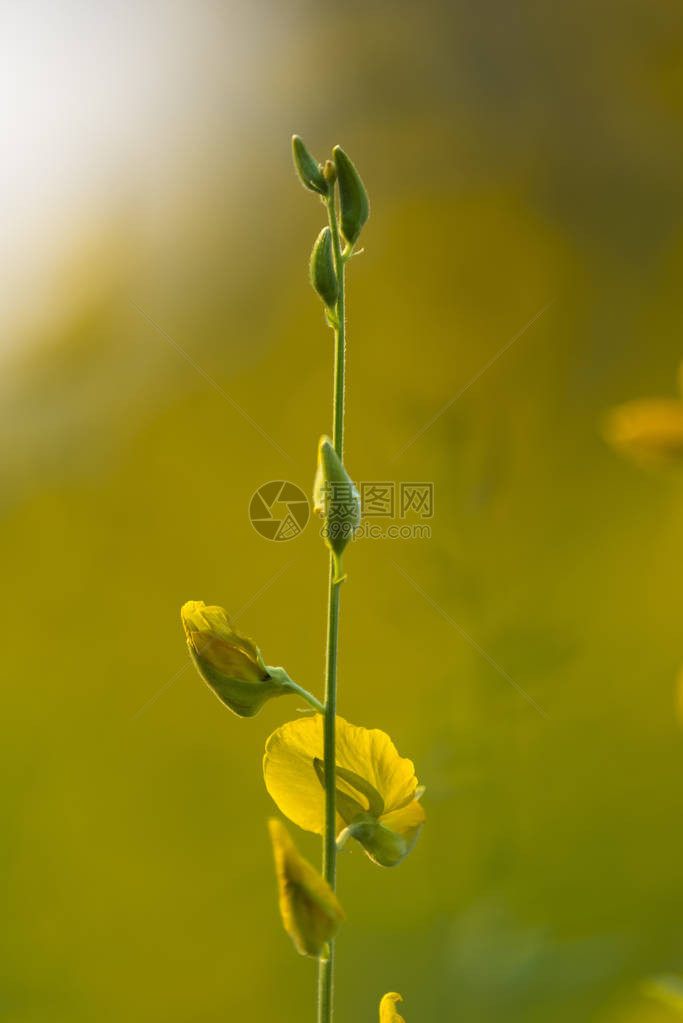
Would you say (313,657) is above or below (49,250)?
below

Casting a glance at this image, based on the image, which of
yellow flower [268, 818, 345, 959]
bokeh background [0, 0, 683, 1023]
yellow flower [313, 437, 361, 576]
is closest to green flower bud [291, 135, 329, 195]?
yellow flower [313, 437, 361, 576]

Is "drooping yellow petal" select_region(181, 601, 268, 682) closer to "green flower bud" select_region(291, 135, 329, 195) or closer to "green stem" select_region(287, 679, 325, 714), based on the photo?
"green stem" select_region(287, 679, 325, 714)

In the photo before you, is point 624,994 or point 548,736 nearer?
point 624,994

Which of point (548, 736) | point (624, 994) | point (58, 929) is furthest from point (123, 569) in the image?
point (624, 994)

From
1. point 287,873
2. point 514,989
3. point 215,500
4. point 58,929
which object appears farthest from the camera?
point 215,500

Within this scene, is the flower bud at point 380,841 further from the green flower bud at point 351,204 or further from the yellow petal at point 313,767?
the green flower bud at point 351,204

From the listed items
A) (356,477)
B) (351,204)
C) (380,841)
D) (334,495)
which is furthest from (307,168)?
(356,477)

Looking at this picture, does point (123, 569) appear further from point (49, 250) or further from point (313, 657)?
point (49, 250)
